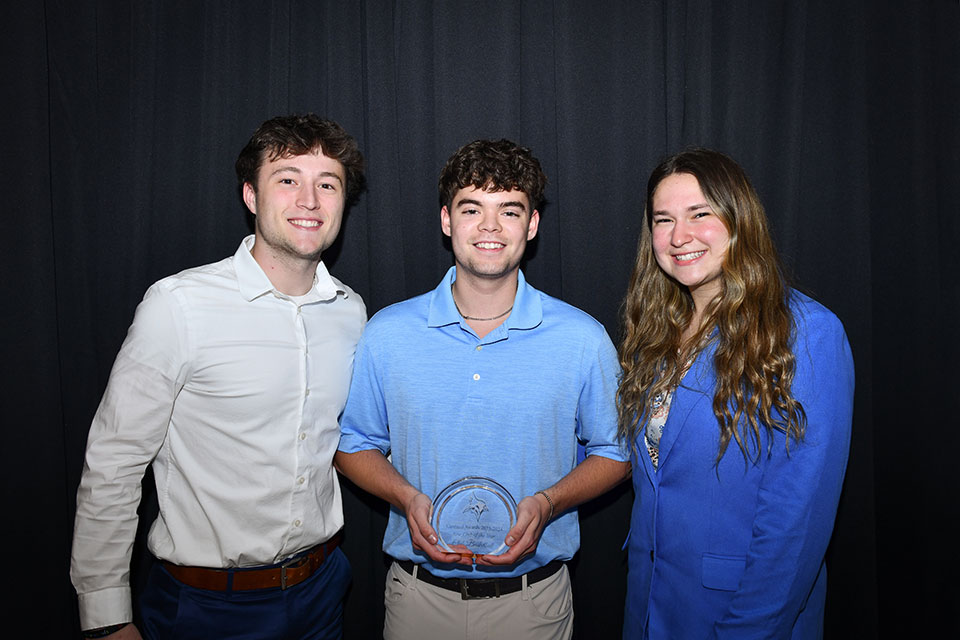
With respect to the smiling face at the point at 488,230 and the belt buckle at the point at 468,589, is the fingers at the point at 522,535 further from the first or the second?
the smiling face at the point at 488,230

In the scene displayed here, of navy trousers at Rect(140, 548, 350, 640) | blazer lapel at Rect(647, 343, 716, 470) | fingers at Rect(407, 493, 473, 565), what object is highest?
blazer lapel at Rect(647, 343, 716, 470)

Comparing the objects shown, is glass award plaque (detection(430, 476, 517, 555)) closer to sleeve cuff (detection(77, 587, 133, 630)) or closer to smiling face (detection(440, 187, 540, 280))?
smiling face (detection(440, 187, 540, 280))

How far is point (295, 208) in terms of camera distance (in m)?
1.65

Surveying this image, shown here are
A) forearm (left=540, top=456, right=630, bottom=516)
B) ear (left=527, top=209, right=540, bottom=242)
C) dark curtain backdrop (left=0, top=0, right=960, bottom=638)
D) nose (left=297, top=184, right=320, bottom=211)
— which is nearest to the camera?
forearm (left=540, top=456, right=630, bottom=516)

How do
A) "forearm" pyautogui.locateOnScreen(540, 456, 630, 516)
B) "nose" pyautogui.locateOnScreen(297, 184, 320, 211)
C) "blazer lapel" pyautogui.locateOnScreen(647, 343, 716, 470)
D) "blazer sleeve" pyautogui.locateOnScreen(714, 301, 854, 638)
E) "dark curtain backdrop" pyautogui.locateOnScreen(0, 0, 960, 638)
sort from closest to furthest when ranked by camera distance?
1. "blazer sleeve" pyautogui.locateOnScreen(714, 301, 854, 638)
2. "blazer lapel" pyautogui.locateOnScreen(647, 343, 716, 470)
3. "forearm" pyautogui.locateOnScreen(540, 456, 630, 516)
4. "nose" pyautogui.locateOnScreen(297, 184, 320, 211)
5. "dark curtain backdrop" pyautogui.locateOnScreen(0, 0, 960, 638)

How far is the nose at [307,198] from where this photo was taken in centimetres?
166

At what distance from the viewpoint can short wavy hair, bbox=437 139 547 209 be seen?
1691 millimetres

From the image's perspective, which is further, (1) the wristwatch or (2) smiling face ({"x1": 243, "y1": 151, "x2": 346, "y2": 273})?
(2) smiling face ({"x1": 243, "y1": 151, "x2": 346, "y2": 273})

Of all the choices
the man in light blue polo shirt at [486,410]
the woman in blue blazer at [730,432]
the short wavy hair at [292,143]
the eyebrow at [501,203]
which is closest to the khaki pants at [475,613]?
the man in light blue polo shirt at [486,410]

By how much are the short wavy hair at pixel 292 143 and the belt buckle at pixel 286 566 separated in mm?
1070

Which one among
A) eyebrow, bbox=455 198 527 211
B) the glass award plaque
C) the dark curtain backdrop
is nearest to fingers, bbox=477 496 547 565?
the glass award plaque

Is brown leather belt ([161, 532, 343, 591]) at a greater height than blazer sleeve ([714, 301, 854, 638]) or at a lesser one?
lesser

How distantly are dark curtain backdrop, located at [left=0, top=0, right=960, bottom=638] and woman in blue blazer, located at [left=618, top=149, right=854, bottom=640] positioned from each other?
0.68 m

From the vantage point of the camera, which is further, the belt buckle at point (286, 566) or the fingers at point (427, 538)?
the belt buckle at point (286, 566)
